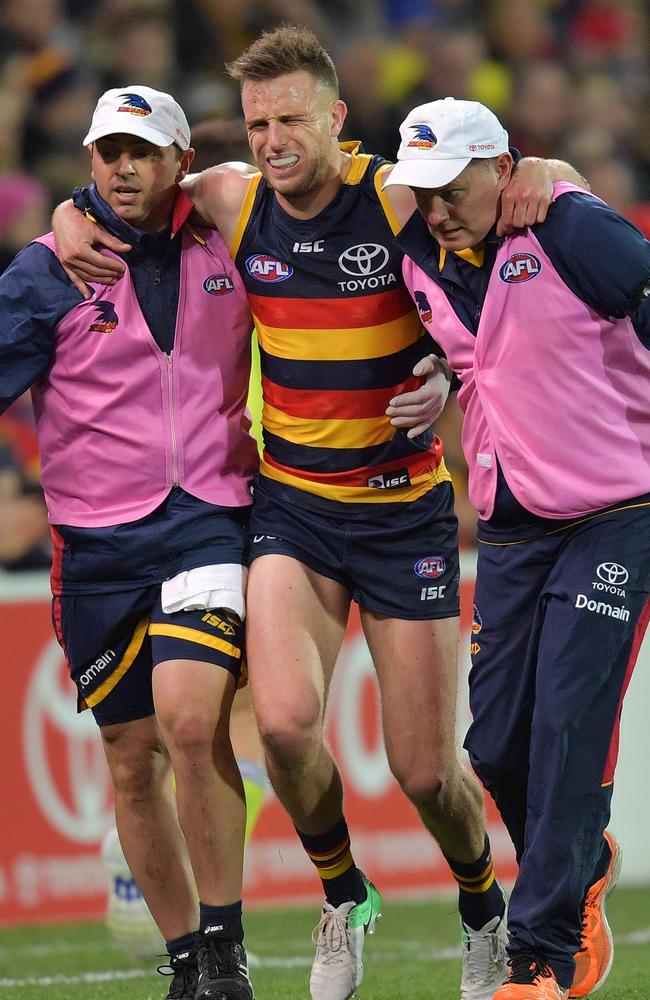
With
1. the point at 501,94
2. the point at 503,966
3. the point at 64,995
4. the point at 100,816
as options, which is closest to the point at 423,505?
the point at 503,966

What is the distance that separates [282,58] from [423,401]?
45.9 inches

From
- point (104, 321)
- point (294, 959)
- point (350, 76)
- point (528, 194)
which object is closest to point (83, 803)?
point (294, 959)

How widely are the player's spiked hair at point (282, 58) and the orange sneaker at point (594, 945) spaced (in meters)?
2.61

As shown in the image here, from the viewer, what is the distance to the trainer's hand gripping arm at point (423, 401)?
5.13 meters

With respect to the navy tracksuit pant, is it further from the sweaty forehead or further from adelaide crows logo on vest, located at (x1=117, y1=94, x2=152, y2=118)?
adelaide crows logo on vest, located at (x1=117, y1=94, x2=152, y2=118)

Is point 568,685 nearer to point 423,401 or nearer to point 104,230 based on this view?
point 423,401

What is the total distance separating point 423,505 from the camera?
211 inches

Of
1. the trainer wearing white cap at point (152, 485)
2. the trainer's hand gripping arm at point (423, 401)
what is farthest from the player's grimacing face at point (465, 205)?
the trainer wearing white cap at point (152, 485)

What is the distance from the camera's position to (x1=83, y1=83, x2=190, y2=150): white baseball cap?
4953 mm

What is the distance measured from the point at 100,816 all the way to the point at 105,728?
3.20m

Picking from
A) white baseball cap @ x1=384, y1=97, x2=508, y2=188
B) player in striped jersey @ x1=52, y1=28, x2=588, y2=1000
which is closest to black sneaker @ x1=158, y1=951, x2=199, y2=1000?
player in striped jersey @ x1=52, y1=28, x2=588, y2=1000

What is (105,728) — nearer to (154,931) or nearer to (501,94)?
(154,931)

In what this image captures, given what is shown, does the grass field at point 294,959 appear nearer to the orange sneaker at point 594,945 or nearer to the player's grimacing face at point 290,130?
the orange sneaker at point 594,945

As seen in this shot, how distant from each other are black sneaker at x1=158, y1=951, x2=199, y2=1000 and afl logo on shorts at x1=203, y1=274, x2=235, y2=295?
208cm
